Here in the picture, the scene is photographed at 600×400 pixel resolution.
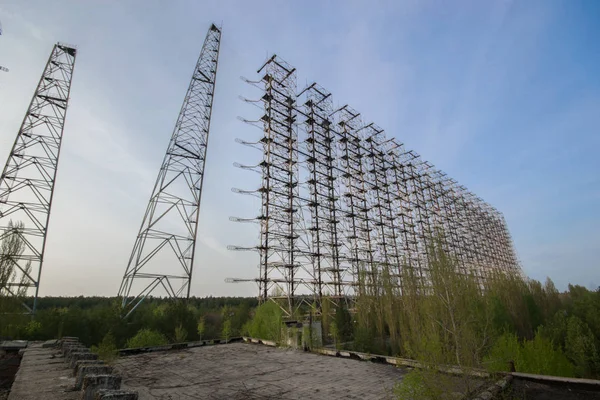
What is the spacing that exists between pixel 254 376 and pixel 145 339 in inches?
363

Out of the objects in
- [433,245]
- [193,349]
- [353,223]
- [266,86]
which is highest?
[266,86]

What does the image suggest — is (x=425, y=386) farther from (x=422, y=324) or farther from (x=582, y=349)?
(x=582, y=349)

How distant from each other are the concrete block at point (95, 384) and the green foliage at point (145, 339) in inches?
426

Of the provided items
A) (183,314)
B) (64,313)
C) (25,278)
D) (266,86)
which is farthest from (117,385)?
(266,86)

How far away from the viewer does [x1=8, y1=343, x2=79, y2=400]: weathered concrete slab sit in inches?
208

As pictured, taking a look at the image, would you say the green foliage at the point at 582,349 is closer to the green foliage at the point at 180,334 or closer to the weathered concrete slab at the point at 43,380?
the weathered concrete slab at the point at 43,380

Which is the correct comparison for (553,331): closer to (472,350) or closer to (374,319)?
(374,319)

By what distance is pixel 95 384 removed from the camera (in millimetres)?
4539

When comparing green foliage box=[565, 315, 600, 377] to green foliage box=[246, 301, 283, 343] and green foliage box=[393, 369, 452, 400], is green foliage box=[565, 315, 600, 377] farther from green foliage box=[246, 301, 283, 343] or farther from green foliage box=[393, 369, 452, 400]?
green foliage box=[246, 301, 283, 343]

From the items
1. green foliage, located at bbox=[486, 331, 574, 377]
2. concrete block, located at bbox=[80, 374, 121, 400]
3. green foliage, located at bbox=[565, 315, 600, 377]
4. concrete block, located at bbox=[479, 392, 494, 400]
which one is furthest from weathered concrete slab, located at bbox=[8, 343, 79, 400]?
green foliage, located at bbox=[565, 315, 600, 377]

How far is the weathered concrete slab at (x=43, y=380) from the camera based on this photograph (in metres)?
5.29

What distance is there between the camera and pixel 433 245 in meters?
6.55

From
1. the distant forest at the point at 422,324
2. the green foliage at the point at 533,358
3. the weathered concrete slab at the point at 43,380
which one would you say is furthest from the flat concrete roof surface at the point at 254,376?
the green foliage at the point at 533,358

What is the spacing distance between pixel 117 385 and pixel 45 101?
2420 centimetres
